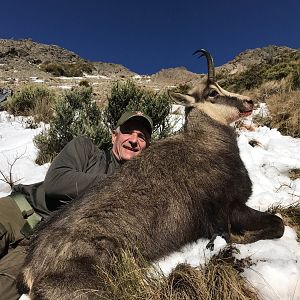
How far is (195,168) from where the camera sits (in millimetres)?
4047

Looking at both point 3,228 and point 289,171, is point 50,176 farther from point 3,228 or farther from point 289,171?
point 289,171

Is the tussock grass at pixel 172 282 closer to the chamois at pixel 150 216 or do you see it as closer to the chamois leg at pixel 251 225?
the chamois at pixel 150 216

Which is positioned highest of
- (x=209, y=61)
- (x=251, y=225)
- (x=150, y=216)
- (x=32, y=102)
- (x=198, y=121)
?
(x=209, y=61)

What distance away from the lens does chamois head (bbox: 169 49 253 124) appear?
5.18 metres

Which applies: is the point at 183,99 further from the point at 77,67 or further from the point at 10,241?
the point at 77,67

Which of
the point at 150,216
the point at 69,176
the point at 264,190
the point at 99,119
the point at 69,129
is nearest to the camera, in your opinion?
the point at 150,216

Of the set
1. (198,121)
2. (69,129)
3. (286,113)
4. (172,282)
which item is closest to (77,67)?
(69,129)

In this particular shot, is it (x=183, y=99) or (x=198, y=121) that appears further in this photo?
(x=183, y=99)

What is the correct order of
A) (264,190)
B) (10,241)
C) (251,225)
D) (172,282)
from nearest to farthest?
1. (172,282)
2. (251,225)
3. (10,241)
4. (264,190)

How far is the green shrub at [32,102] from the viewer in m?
12.3

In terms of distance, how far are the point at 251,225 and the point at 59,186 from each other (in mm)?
2050

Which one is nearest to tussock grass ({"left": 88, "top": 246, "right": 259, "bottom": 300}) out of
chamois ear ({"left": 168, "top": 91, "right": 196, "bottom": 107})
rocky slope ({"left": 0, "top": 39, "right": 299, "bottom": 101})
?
chamois ear ({"left": 168, "top": 91, "right": 196, "bottom": 107})

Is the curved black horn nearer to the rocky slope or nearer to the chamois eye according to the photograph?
the chamois eye

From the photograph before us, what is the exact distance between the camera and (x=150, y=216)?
140 inches
